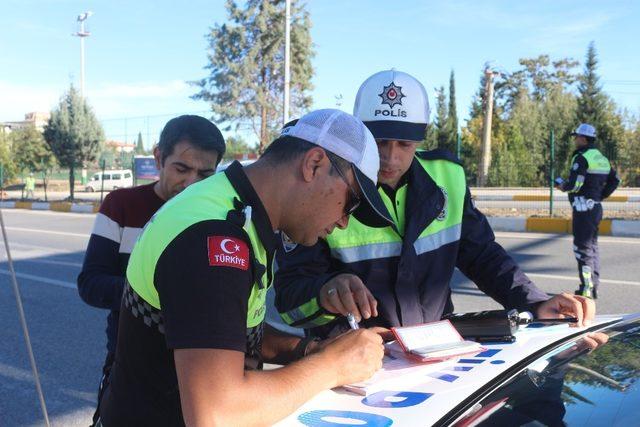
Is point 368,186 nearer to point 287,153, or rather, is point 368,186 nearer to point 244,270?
point 287,153

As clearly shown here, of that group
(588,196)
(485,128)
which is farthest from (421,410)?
(485,128)

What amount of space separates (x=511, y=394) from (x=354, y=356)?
365 mm

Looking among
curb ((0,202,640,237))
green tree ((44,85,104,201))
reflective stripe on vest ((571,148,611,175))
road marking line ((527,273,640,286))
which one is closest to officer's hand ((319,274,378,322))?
road marking line ((527,273,640,286))

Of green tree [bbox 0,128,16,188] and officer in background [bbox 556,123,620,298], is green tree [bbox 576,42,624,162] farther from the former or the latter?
green tree [bbox 0,128,16,188]

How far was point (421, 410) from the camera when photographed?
Answer: 1295 mm

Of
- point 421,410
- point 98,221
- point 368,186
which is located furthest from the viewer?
point 98,221

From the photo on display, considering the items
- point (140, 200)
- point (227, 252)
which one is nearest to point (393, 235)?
point (227, 252)

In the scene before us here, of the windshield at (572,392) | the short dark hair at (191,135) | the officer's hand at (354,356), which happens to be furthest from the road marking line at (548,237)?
the officer's hand at (354,356)

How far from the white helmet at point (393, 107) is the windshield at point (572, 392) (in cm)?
84

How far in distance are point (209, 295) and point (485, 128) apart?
30415mm

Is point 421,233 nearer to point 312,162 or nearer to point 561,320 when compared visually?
point 561,320

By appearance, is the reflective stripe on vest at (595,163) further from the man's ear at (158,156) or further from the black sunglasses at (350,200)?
the black sunglasses at (350,200)

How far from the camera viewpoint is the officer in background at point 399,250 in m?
2.02

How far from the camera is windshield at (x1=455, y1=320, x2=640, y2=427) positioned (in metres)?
1.31
